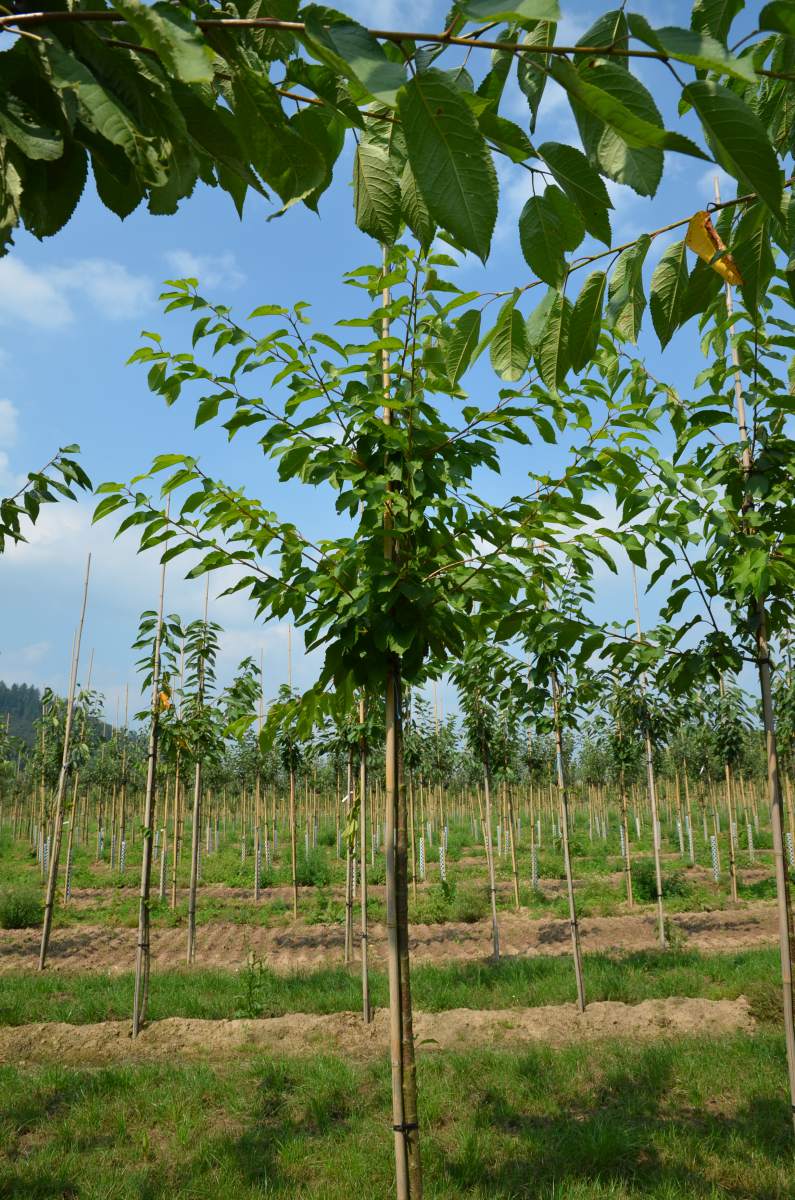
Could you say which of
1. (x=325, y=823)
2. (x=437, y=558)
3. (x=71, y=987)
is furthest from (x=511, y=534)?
(x=325, y=823)

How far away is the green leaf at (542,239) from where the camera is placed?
0.95 m

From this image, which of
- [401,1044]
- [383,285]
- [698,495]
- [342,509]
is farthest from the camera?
[698,495]

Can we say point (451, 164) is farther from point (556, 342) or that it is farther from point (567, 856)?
point (567, 856)

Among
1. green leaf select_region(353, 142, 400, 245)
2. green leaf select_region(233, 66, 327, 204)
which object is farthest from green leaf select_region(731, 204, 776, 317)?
green leaf select_region(233, 66, 327, 204)

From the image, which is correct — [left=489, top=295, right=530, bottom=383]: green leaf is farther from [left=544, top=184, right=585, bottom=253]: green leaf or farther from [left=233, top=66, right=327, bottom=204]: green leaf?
[left=233, top=66, right=327, bottom=204]: green leaf

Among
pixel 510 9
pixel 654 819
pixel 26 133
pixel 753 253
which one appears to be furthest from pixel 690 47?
pixel 654 819

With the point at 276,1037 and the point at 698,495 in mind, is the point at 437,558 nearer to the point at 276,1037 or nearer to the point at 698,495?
the point at 698,495

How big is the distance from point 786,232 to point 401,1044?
8.18 ft

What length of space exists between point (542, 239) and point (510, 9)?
0.33 meters

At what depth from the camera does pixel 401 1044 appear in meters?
2.48

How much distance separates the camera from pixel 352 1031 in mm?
8000

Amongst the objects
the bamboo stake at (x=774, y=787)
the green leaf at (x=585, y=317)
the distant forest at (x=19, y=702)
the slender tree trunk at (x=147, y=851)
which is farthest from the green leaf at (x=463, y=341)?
the distant forest at (x=19, y=702)

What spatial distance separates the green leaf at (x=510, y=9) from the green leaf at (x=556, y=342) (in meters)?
0.53

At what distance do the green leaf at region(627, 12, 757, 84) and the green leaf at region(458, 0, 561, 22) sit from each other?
0.48 ft
